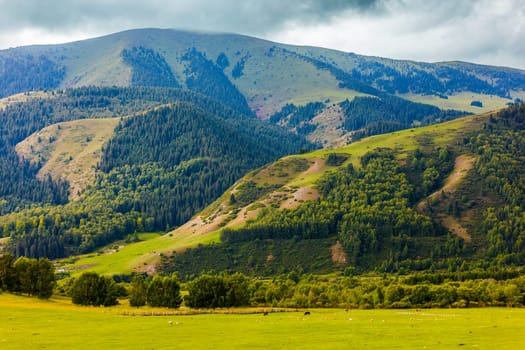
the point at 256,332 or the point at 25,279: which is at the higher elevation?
the point at 25,279

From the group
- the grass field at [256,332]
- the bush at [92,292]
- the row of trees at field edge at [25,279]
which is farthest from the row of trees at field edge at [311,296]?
the grass field at [256,332]

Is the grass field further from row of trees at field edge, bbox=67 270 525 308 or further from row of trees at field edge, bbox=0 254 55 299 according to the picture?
row of trees at field edge, bbox=0 254 55 299

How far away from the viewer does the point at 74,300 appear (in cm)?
13988

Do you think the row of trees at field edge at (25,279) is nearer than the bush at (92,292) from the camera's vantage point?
Yes

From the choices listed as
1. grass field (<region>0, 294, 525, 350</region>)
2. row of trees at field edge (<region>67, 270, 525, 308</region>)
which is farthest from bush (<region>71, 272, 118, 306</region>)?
grass field (<region>0, 294, 525, 350</region>)

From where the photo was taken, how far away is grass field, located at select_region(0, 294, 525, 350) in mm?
65938

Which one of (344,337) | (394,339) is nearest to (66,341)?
(344,337)

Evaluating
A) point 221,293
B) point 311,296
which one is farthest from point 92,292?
point 311,296

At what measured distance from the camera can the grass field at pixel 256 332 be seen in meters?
65.9

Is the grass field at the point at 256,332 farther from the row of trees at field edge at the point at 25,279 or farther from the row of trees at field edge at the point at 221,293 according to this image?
the row of trees at field edge at the point at 25,279

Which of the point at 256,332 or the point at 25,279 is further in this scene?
the point at 25,279

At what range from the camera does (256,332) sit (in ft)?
253

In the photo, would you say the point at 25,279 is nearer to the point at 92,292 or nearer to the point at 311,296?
the point at 92,292

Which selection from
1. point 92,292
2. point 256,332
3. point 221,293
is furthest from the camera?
point 92,292
